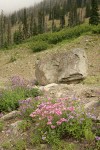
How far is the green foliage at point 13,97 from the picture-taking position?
9.41m

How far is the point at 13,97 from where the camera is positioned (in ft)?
31.3

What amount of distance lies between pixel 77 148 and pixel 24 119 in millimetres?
1929

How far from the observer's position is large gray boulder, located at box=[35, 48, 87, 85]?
13.7 meters

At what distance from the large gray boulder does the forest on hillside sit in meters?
44.9

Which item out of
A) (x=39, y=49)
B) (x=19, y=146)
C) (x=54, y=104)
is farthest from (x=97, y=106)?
(x=39, y=49)

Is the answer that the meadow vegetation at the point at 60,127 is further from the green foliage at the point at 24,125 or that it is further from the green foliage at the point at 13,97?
the green foliage at the point at 13,97

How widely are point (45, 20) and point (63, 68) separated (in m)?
143

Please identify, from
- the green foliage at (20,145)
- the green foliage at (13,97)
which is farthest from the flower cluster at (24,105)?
the green foliage at (20,145)

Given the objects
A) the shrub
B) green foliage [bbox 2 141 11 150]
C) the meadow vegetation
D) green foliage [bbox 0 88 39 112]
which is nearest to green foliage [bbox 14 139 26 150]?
the meadow vegetation

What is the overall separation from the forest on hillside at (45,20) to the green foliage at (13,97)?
49.6m

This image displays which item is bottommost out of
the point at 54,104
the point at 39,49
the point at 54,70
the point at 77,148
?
the point at 39,49

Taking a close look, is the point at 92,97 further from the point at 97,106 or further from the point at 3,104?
the point at 3,104

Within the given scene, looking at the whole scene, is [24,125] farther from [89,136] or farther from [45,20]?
[45,20]

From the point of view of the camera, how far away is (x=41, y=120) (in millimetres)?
7355
